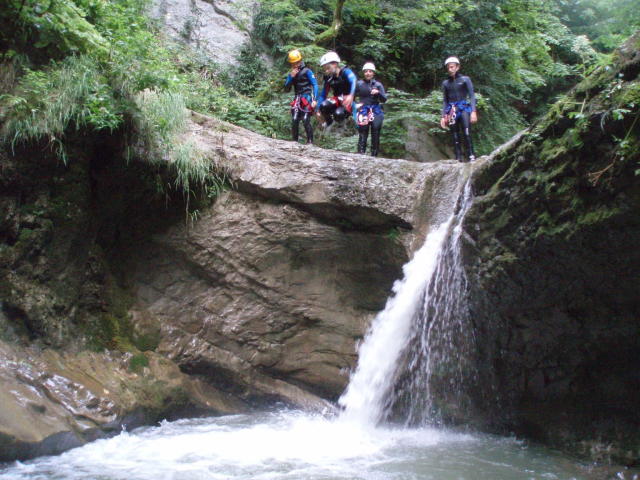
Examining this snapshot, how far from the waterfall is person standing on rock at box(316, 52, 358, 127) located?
2400 millimetres

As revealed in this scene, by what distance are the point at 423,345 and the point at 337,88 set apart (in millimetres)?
3896

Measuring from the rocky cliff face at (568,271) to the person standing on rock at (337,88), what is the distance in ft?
9.15

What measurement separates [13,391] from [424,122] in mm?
9370

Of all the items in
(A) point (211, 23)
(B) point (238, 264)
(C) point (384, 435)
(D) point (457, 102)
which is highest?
(A) point (211, 23)

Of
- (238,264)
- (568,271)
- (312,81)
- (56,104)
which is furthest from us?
(312,81)

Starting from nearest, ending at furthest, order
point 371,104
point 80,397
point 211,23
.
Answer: point 80,397 < point 371,104 < point 211,23

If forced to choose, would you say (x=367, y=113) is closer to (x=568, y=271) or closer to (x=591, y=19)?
(x=568, y=271)

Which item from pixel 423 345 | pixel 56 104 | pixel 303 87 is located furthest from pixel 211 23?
pixel 423 345

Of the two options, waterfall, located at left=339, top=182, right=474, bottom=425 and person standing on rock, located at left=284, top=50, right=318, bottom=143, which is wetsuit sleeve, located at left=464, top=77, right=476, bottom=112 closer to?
waterfall, located at left=339, top=182, right=474, bottom=425

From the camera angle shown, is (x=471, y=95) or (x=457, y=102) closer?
(x=471, y=95)

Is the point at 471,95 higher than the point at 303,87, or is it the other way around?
the point at 471,95

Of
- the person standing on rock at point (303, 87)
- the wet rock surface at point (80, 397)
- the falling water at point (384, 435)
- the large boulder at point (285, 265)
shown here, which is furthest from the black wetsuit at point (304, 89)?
the wet rock surface at point (80, 397)

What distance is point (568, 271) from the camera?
4719mm

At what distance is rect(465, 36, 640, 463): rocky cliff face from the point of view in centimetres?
409
